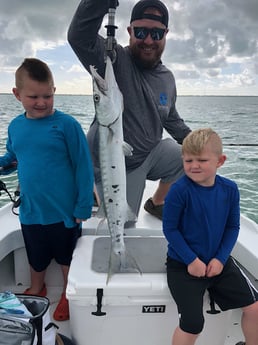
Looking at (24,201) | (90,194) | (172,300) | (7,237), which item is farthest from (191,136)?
(7,237)

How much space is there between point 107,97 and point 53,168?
23.8 inches

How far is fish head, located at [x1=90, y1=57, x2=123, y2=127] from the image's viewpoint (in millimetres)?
1642

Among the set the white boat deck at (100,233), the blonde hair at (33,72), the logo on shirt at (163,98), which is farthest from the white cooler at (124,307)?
the logo on shirt at (163,98)

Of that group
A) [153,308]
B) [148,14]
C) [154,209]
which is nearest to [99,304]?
[153,308]

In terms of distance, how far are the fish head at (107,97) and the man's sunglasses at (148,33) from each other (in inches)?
28.2

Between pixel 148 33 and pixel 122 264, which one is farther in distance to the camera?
pixel 148 33

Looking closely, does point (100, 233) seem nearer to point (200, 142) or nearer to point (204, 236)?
point (204, 236)

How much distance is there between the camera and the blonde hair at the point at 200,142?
179cm

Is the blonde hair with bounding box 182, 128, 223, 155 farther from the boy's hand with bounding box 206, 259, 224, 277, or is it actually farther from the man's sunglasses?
the man's sunglasses

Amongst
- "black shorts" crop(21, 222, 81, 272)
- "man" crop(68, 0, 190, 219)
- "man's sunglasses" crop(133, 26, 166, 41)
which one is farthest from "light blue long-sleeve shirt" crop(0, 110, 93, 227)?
"man's sunglasses" crop(133, 26, 166, 41)

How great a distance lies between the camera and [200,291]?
5.72 feet

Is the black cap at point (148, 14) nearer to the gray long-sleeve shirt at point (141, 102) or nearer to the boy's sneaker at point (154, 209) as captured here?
the gray long-sleeve shirt at point (141, 102)

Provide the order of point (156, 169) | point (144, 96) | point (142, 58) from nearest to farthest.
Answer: point (142, 58), point (144, 96), point (156, 169)

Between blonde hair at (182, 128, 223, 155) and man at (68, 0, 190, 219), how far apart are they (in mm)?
794
